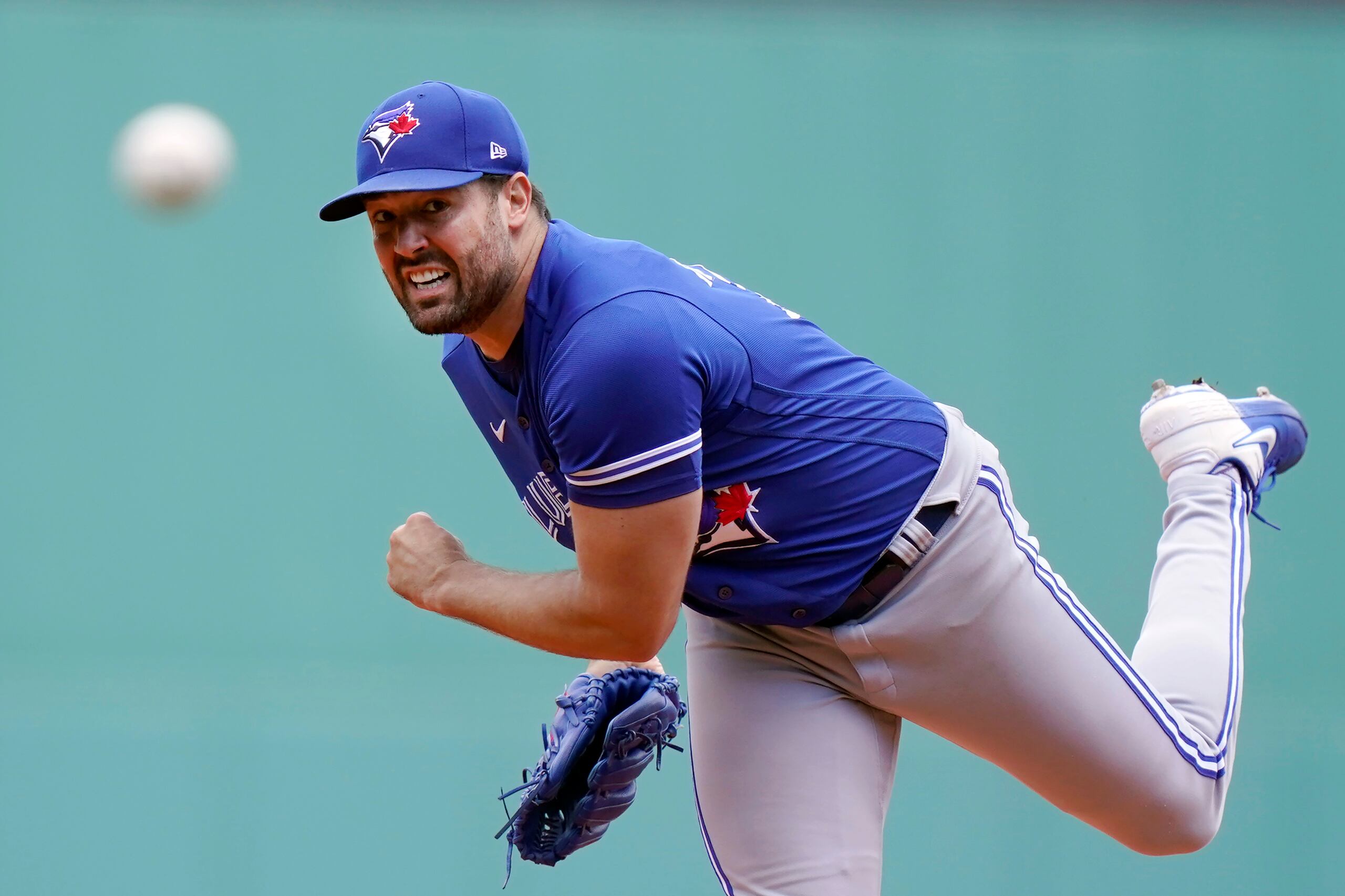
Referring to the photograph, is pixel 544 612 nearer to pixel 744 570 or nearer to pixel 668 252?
pixel 744 570

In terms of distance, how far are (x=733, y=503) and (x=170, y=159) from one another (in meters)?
2.70

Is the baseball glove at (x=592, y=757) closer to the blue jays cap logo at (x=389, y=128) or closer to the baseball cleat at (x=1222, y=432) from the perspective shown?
the blue jays cap logo at (x=389, y=128)

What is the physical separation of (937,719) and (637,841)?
6.34 ft

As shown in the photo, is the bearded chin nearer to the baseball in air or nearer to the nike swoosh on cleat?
the nike swoosh on cleat

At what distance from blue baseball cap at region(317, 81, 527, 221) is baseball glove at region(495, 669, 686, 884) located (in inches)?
28.6

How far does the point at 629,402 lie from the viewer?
154 cm

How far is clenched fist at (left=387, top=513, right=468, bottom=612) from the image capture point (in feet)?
6.00

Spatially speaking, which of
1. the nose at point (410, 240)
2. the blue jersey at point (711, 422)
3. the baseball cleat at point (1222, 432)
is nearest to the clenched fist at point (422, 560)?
the blue jersey at point (711, 422)

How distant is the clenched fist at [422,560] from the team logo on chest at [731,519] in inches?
12.7

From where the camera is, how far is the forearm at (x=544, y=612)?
1659mm

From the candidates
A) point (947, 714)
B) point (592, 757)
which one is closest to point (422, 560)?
point (592, 757)

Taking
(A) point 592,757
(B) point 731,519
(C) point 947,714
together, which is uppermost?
(B) point 731,519

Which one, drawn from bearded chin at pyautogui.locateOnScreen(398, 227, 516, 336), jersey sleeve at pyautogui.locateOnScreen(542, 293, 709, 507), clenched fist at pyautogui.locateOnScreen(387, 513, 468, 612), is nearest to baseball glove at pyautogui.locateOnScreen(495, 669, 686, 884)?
clenched fist at pyautogui.locateOnScreen(387, 513, 468, 612)

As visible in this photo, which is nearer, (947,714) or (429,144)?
(429,144)
